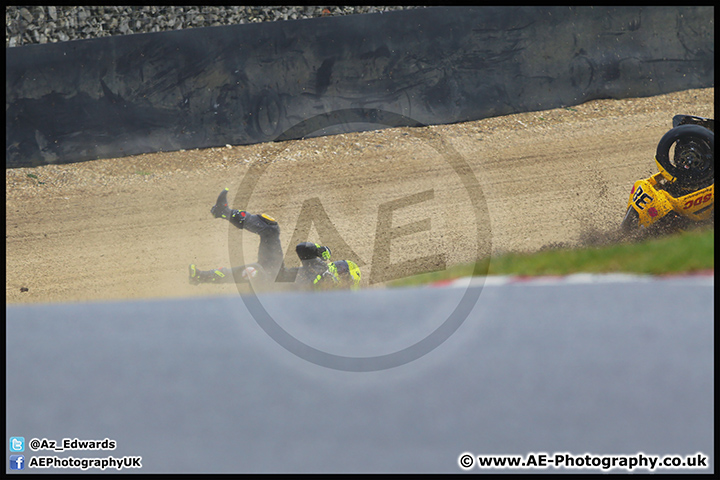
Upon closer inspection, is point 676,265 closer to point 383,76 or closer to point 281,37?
point 383,76

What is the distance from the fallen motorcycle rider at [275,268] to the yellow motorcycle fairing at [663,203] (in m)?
3.26

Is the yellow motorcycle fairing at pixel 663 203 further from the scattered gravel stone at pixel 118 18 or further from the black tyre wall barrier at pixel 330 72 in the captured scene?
the scattered gravel stone at pixel 118 18

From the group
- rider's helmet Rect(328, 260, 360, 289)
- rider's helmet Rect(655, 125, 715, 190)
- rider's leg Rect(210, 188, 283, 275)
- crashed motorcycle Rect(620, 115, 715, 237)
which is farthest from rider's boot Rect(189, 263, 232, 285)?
rider's helmet Rect(655, 125, 715, 190)

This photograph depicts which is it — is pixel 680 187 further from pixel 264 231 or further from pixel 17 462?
pixel 17 462

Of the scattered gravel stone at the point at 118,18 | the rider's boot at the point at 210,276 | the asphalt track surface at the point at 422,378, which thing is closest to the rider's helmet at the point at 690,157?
the asphalt track surface at the point at 422,378

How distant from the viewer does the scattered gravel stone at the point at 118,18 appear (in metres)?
11.5

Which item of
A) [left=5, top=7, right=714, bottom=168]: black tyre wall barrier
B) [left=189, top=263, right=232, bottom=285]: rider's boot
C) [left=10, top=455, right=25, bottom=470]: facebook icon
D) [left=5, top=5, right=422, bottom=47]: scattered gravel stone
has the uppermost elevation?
[left=5, top=5, right=422, bottom=47]: scattered gravel stone

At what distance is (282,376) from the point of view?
13.6 feet

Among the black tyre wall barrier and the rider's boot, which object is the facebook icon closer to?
the rider's boot

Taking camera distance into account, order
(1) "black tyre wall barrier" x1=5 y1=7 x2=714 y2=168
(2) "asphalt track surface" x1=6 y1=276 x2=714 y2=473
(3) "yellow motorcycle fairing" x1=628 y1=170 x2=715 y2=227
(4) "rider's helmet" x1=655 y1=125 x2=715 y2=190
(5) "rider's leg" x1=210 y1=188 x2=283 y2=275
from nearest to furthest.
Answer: (2) "asphalt track surface" x1=6 y1=276 x2=714 y2=473 → (4) "rider's helmet" x1=655 y1=125 x2=715 y2=190 → (3) "yellow motorcycle fairing" x1=628 y1=170 x2=715 y2=227 → (5) "rider's leg" x1=210 y1=188 x2=283 y2=275 → (1) "black tyre wall barrier" x1=5 y1=7 x2=714 y2=168

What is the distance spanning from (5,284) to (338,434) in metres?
6.61

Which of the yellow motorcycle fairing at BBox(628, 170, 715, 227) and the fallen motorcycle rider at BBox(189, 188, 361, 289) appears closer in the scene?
the fallen motorcycle rider at BBox(189, 188, 361, 289)

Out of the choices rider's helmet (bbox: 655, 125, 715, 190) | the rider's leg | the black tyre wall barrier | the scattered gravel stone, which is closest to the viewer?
rider's helmet (bbox: 655, 125, 715, 190)

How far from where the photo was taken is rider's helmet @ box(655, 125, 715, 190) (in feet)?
21.3
